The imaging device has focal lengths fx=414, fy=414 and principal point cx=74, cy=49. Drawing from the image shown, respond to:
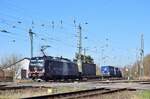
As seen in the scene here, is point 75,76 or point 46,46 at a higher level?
point 46,46

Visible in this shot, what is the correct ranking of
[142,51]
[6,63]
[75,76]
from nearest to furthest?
[75,76]
[142,51]
[6,63]

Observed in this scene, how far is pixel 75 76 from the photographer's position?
61.8 meters

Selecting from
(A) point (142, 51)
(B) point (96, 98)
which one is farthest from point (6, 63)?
(B) point (96, 98)

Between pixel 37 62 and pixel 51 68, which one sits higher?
pixel 37 62

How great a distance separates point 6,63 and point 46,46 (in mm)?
49393

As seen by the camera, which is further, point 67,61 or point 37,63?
point 67,61

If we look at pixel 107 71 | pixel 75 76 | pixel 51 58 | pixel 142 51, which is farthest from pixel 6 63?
pixel 51 58

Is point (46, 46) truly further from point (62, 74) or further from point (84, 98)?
point (84, 98)

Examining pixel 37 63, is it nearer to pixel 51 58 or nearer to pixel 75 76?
pixel 51 58

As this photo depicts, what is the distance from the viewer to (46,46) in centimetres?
5872

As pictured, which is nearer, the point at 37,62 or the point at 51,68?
the point at 37,62

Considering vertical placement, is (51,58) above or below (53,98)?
above

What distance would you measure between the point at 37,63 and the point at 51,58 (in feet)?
8.36

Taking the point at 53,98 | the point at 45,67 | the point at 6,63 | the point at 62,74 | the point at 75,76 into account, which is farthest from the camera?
the point at 6,63
